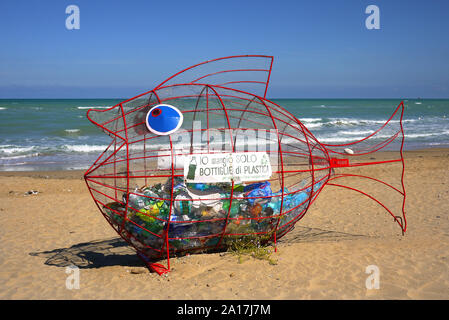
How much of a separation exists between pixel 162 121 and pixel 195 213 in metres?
1.22

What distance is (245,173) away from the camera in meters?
4.64

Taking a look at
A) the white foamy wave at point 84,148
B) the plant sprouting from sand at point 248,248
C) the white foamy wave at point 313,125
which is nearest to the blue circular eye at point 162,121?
the plant sprouting from sand at point 248,248

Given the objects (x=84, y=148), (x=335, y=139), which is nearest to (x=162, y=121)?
(x=84, y=148)

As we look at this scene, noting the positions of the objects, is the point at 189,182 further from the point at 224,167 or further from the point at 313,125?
the point at 313,125

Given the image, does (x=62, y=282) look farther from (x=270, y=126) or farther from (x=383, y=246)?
(x=383, y=246)

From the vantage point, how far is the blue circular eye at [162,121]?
442 cm

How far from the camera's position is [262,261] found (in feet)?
16.1

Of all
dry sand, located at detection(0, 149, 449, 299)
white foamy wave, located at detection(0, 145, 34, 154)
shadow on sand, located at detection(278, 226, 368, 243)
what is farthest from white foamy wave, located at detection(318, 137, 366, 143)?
white foamy wave, located at detection(0, 145, 34, 154)

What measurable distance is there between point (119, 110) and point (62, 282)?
227 cm

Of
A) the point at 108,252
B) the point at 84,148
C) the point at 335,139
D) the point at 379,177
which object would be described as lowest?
the point at 108,252

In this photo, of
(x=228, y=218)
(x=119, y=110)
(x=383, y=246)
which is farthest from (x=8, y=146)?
(x=383, y=246)

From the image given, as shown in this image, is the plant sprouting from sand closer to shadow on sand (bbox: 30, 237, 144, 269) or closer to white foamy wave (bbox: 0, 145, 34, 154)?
shadow on sand (bbox: 30, 237, 144, 269)

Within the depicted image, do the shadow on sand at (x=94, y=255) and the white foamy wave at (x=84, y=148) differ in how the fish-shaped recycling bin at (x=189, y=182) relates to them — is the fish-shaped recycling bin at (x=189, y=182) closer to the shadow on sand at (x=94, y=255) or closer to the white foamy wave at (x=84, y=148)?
the shadow on sand at (x=94, y=255)

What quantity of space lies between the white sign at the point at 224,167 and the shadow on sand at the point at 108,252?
1553 millimetres
